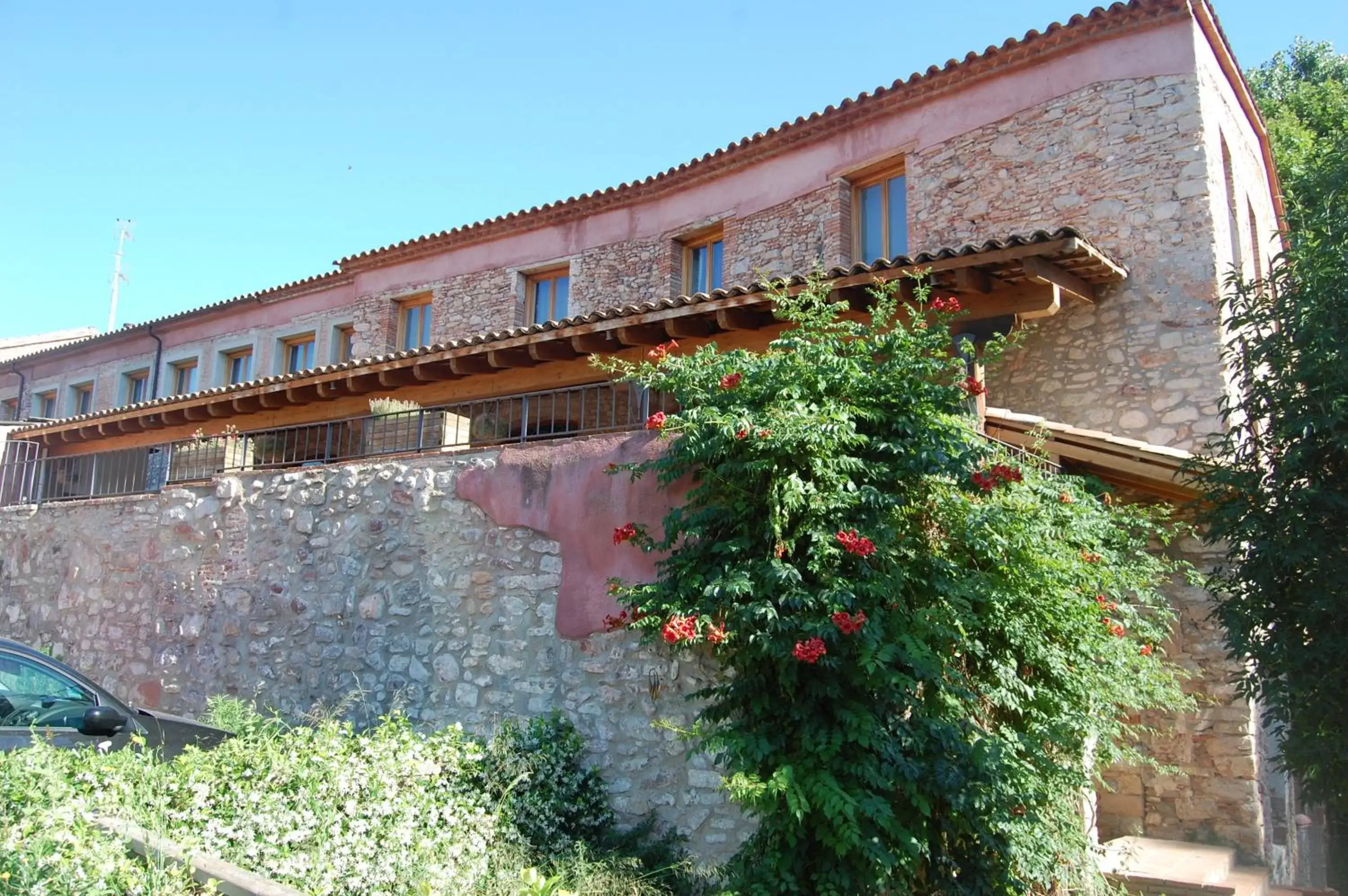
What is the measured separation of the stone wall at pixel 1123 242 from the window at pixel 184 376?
15.3 m

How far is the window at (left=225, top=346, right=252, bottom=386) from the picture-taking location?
17312 millimetres

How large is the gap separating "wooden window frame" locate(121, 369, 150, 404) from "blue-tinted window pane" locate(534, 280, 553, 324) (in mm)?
10113

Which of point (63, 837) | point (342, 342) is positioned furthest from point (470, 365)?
point (342, 342)

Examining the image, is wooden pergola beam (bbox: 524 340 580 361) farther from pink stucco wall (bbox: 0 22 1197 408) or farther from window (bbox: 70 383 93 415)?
window (bbox: 70 383 93 415)

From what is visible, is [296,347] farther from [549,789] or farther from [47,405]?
[549,789]

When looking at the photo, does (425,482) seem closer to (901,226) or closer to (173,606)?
(173,606)

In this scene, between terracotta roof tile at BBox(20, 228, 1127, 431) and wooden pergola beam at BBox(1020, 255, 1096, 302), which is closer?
terracotta roof tile at BBox(20, 228, 1127, 431)

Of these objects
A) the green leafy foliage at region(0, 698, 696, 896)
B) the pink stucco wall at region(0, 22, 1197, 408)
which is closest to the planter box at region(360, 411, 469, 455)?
the green leafy foliage at region(0, 698, 696, 896)

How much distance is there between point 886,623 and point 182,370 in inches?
693

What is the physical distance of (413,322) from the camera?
49.2 feet

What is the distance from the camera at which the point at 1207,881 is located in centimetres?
571

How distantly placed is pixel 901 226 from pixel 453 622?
6.40 m

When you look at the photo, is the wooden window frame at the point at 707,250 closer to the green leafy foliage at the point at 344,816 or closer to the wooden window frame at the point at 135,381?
the green leafy foliage at the point at 344,816

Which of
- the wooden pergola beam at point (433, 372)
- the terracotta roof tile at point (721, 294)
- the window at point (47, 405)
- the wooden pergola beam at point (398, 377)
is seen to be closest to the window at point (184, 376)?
the window at point (47, 405)
